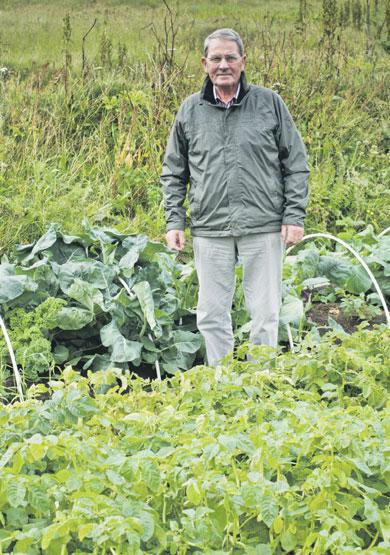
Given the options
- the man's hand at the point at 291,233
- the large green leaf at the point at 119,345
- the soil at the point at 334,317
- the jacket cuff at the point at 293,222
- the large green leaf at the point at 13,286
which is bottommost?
the soil at the point at 334,317

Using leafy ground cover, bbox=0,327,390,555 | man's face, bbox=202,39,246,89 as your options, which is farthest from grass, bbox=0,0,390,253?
leafy ground cover, bbox=0,327,390,555

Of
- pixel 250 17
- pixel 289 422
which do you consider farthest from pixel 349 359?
pixel 250 17

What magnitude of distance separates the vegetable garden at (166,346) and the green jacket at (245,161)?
63cm

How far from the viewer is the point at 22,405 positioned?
125 inches

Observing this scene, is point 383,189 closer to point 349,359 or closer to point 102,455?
point 349,359

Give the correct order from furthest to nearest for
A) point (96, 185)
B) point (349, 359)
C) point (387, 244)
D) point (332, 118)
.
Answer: point (332, 118), point (96, 185), point (387, 244), point (349, 359)

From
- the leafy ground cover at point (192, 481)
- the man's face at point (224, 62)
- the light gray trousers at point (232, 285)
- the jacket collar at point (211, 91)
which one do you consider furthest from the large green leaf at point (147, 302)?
the leafy ground cover at point (192, 481)

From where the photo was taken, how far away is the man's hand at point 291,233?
4.60 m

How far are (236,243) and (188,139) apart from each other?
22.7 inches

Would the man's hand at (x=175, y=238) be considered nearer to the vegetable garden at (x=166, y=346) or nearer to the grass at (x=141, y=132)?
the vegetable garden at (x=166, y=346)

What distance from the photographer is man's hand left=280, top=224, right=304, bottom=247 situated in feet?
15.1

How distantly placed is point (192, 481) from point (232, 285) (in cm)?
247

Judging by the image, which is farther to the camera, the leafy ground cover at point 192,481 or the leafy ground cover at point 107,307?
the leafy ground cover at point 107,307

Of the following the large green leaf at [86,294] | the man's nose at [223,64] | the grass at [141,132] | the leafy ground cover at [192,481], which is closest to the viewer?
the leafy ground cover at [192,481]
